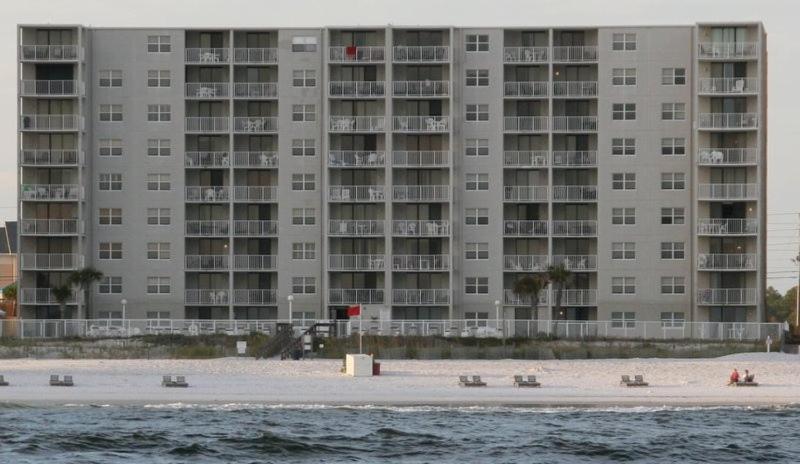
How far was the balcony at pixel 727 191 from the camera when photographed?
117688 millimetres

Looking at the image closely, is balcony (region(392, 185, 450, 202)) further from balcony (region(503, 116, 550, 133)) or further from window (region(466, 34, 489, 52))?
window (region(466, 34, 489, 52))

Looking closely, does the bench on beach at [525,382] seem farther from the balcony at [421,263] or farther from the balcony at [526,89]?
the balcony at [526,89]

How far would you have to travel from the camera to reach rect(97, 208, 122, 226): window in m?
121

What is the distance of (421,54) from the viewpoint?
11888cm

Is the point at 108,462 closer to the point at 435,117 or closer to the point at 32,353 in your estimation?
the point at 32,353

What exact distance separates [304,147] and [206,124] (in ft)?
22.9

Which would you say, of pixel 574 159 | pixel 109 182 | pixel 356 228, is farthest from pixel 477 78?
pixel 109 182

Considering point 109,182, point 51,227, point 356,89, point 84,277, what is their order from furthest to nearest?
point 109,182
point 51,227
point 356,89
point 84,277

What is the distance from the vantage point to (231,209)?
119812mm

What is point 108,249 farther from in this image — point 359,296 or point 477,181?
point 477,181

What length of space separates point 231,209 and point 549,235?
22002 mm

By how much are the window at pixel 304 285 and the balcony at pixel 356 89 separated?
13.0 meters

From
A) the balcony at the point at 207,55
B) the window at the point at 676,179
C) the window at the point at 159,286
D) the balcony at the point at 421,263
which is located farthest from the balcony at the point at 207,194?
the window at the point at 676,179

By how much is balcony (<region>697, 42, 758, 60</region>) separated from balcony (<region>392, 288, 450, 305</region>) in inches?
937
